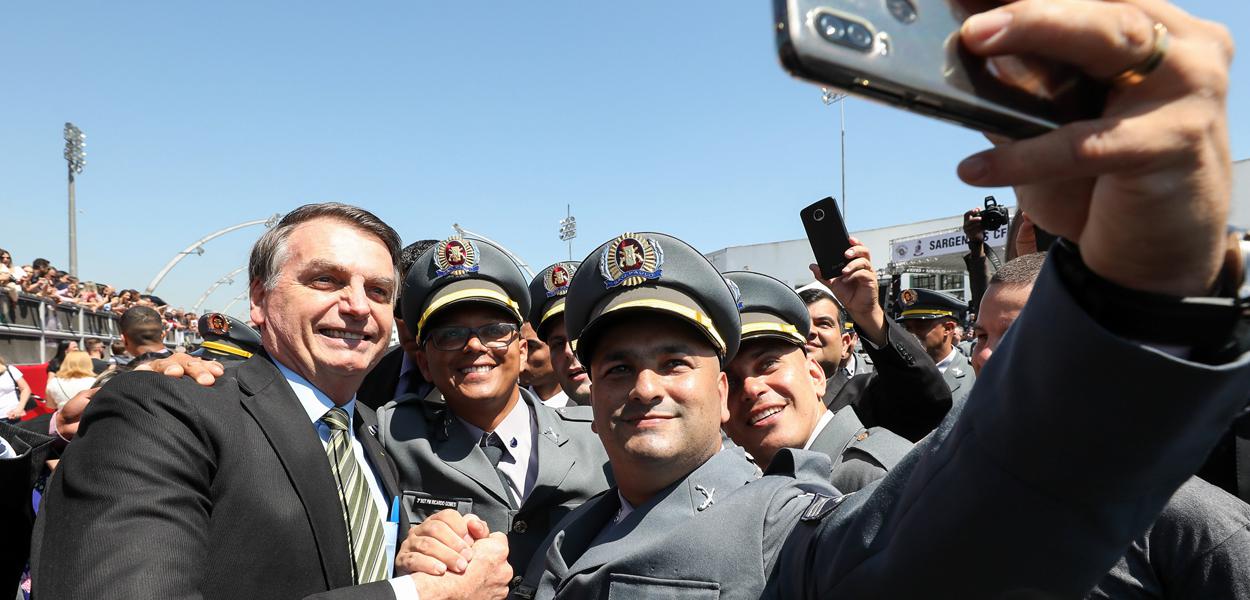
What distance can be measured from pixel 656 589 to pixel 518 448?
190cm

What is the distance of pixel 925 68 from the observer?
747 millimetres

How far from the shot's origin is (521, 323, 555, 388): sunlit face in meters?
5.03

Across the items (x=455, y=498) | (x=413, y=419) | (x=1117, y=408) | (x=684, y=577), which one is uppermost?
(x=1117, y=408)

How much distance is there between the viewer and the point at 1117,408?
2.74 feet

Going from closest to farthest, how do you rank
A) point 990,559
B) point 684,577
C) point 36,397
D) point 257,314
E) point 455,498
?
point 990,559 < point 684,577 < point 257,314 < point 455,498 < point 36,397

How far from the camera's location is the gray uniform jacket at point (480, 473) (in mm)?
3072

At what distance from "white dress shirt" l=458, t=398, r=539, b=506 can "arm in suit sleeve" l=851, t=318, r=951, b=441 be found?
1.61 m

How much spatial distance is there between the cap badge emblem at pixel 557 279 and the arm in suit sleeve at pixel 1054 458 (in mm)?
3696

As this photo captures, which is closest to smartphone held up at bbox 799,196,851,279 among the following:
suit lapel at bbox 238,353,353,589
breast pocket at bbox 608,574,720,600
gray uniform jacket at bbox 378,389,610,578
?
gray uniform jacket at bbox 378,389,610,578

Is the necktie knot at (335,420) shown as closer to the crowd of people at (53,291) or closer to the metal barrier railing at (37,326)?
the crowd of people at (53,291)

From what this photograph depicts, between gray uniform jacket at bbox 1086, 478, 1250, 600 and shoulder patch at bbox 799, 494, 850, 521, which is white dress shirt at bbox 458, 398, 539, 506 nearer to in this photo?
shoulder patch at bbox 799, 494, 850, 521

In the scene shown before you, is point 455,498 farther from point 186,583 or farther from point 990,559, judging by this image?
point 990,559

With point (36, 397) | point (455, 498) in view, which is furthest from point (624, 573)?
point (36, 397)

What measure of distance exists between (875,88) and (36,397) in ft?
42.4
